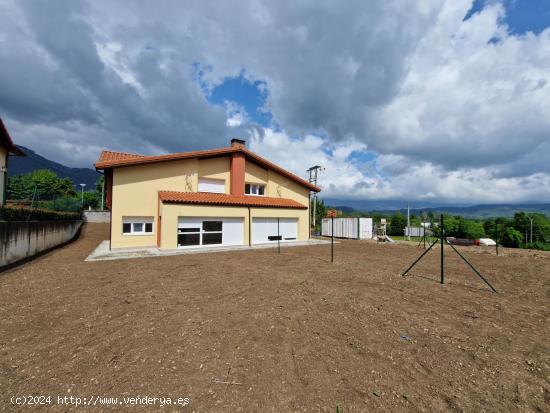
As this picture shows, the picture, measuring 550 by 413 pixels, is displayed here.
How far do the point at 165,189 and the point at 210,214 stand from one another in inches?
137

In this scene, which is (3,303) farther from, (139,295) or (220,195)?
(220,195)

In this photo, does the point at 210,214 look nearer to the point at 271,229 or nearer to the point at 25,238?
the point at 271,229

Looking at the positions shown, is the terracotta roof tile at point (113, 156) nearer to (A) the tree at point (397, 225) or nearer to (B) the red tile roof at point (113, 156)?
(B) the red tile roof at point (113, 156)

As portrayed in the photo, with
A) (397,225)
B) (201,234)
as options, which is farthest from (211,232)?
(397,225)

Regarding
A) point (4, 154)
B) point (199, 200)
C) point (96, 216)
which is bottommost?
point (96, 216)

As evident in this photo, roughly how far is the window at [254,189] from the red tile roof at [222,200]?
0.77 metres

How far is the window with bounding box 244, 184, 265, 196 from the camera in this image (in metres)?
20.4

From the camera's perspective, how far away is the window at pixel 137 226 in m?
15.0

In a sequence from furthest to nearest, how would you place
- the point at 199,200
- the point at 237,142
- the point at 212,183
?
the point at 237,142
the point at 212,183
the point at 199,200

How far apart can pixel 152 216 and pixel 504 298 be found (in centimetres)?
1703

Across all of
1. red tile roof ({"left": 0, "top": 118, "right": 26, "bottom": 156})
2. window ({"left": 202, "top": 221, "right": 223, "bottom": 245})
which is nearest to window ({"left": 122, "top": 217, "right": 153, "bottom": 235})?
window ({"left": 202, "top": 221, "right": 223, "bottom": 245})

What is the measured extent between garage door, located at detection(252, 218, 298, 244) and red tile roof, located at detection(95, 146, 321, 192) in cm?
439

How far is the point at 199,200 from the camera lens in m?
15.8

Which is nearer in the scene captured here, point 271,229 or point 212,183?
point 212,183
